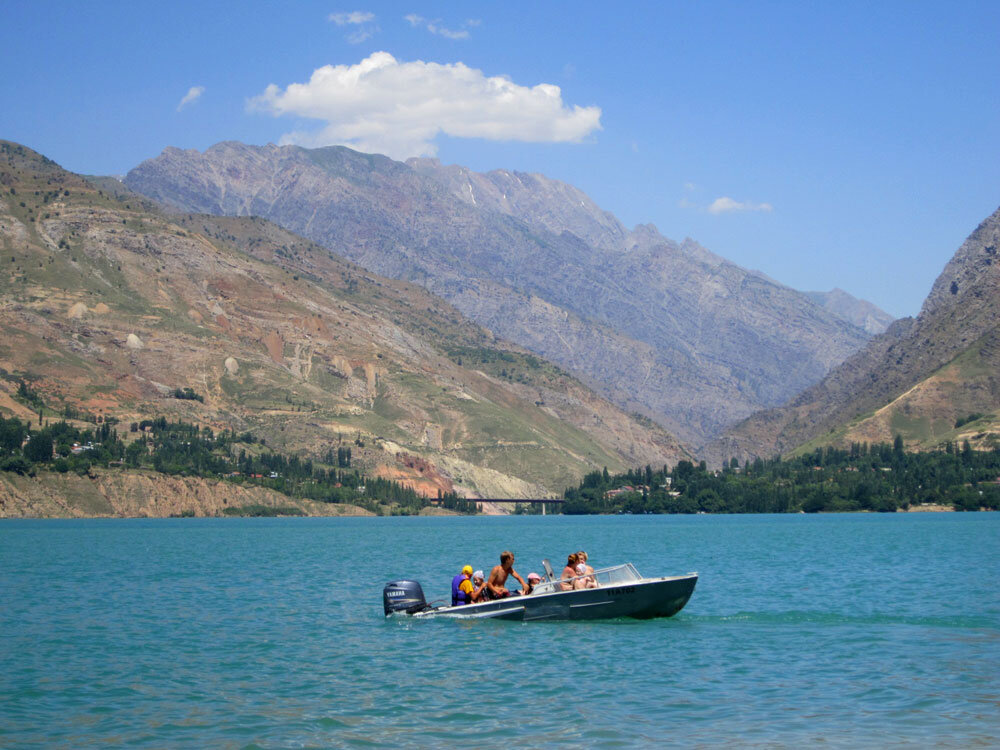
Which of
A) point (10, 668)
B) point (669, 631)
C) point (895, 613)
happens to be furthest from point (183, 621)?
point (895, 613)

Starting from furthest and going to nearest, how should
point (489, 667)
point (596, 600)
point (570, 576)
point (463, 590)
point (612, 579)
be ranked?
point (463, 590) → point (612, 579) → point (570, 576) → point (596, 600) → point (489, 667)

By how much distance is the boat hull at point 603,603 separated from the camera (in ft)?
176

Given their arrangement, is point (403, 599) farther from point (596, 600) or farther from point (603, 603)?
point (603, 603)

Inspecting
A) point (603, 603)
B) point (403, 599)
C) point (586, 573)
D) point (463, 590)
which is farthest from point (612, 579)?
point (403, 599)

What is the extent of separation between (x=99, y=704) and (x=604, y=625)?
24.6 metres

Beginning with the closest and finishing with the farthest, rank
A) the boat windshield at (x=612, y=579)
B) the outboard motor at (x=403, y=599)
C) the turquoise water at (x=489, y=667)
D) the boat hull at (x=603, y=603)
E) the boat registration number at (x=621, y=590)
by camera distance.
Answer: the turquoise water at (x=489, y=667) < the boat registration number at (x=621, y=590) < the boat hull at (x=603, y=603) < the boat windshield at (x=612, y=579) < the outboard motor at (x=403, y=599)

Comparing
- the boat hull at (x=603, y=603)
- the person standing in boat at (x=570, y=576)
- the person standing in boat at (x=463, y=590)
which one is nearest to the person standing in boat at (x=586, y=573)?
the person standing in boat at (x=570, y=576)

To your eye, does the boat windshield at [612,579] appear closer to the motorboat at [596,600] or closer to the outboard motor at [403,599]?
the motorboat at [596,600]

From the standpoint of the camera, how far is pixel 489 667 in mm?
44812

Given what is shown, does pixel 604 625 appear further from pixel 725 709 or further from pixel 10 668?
pixel 10 668

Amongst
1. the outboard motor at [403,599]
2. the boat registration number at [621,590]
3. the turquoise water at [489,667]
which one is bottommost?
the turquoise water at [489,667]

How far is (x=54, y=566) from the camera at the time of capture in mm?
100688

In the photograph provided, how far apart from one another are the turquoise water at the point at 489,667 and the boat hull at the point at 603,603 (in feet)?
2.54

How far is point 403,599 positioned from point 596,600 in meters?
10.3
